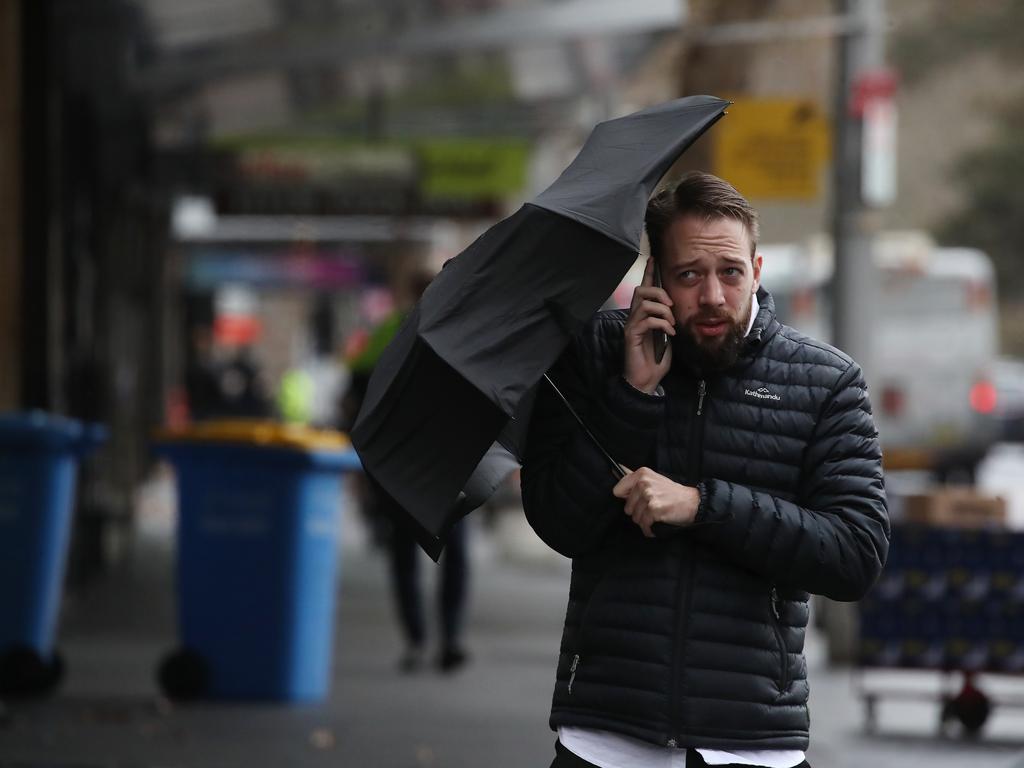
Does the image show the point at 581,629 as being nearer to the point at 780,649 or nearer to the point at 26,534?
the point at 780,649

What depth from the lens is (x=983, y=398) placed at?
2831 centimetres

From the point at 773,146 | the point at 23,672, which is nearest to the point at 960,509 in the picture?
the point at 773,146

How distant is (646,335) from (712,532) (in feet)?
1.21

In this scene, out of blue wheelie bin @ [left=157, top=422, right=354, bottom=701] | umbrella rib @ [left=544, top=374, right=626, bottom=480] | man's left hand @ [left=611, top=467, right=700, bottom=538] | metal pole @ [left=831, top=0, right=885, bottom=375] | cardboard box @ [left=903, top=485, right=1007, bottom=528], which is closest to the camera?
man's left hand @ [left=611, top=467, right=700, bottom=538]

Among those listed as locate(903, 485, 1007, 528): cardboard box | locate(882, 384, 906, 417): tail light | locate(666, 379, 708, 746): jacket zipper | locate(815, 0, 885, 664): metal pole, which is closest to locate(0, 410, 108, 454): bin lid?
locate(903, 485, 1007, 528): cardboard box

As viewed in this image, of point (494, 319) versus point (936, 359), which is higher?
point (936, 359)

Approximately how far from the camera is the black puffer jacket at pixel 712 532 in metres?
3.64

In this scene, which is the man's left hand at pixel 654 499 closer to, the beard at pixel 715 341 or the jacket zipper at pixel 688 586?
the jacket zipper at pixel 688 586

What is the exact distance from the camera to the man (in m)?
3.64

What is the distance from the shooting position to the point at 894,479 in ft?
96.1

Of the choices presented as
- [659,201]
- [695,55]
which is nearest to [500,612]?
[695,55]

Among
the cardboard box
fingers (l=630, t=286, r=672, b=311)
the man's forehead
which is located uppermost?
the man's forehead

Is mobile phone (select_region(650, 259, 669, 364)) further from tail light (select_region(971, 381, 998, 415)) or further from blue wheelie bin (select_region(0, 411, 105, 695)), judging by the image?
tail light (select_region(971, 381, 998, 415))

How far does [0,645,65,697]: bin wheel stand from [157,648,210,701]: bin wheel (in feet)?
1.77
